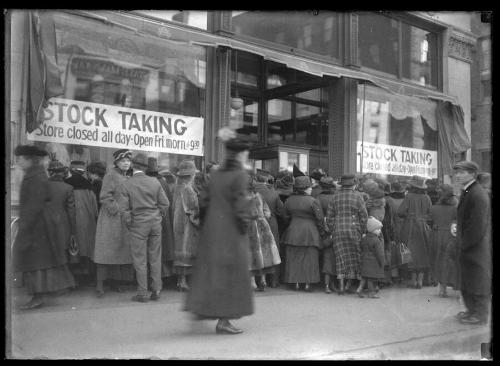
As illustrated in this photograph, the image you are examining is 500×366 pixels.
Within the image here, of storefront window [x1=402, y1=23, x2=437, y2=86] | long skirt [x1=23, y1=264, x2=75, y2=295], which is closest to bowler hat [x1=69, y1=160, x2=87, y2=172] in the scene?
long skirt [x1=23, y1=264, x2=75, y2=295]

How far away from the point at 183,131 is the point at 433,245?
4.63m

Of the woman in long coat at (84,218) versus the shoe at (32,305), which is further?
the woman in long coat at (84,218)

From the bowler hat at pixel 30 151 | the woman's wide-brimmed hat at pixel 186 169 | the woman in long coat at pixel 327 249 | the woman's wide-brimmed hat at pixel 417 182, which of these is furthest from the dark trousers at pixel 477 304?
the bowler hat at pixel 30 151

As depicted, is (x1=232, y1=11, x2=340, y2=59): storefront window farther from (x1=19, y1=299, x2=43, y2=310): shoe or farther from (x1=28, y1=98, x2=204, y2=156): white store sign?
(x1=19, y1=299, x2=43, y2=310): shoe

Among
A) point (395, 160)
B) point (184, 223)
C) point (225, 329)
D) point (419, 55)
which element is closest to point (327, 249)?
point (184, 223)

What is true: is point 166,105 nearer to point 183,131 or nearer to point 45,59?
point 183,131

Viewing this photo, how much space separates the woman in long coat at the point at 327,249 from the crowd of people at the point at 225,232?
2 cm

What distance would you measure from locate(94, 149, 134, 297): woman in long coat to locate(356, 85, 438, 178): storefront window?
5.80 metres

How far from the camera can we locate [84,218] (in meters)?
7.01

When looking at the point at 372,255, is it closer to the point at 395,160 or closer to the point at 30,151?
the point at 395,160

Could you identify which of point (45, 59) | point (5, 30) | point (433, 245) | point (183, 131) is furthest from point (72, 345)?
point (433, 245)

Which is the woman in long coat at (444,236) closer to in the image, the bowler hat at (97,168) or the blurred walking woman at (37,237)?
the bowler hat at (97,168)

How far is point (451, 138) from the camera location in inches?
482

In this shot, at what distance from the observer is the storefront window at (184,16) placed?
8352mm
